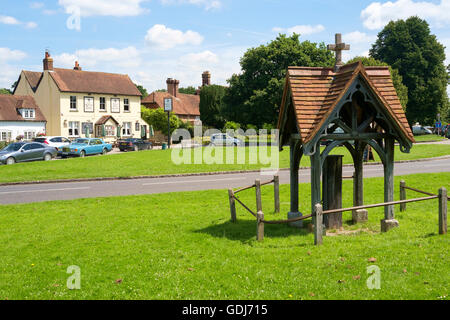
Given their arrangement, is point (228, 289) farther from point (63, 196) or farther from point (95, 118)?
point (95, 118)

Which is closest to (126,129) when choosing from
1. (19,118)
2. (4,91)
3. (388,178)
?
(19,118)

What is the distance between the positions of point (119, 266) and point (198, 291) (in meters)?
2.03

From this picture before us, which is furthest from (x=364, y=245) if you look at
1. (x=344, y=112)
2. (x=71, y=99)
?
(x=71, y=99)

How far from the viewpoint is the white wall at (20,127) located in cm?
5178

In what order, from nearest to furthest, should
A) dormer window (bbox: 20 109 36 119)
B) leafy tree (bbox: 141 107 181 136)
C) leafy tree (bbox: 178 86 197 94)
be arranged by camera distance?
dormer window (bbox: 20 109 36 119) → leafy tree (bbox: 141 107 181 136) → leafy tree (bbox: 178 86 197 94)

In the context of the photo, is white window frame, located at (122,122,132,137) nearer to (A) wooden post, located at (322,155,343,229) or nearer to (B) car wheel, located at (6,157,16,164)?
(B) car wheel, located at (6,157,16,164)

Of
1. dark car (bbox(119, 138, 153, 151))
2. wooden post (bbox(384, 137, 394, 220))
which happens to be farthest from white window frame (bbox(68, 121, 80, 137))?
wooden post (bbox(384, 137, 394, 220))

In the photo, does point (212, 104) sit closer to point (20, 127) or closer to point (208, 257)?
point (20, 127)

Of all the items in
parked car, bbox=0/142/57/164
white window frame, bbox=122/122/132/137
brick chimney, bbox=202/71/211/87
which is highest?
brick chimney, bbox=202/71/211/87

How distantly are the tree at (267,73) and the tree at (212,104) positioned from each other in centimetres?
2510

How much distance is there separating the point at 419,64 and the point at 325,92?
56.3 metres

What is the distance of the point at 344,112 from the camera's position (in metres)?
10.7

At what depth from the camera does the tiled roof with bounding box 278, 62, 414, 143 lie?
928 cm

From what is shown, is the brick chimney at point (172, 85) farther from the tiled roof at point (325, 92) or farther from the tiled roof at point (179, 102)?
the tiled roof at point (325, 92)
